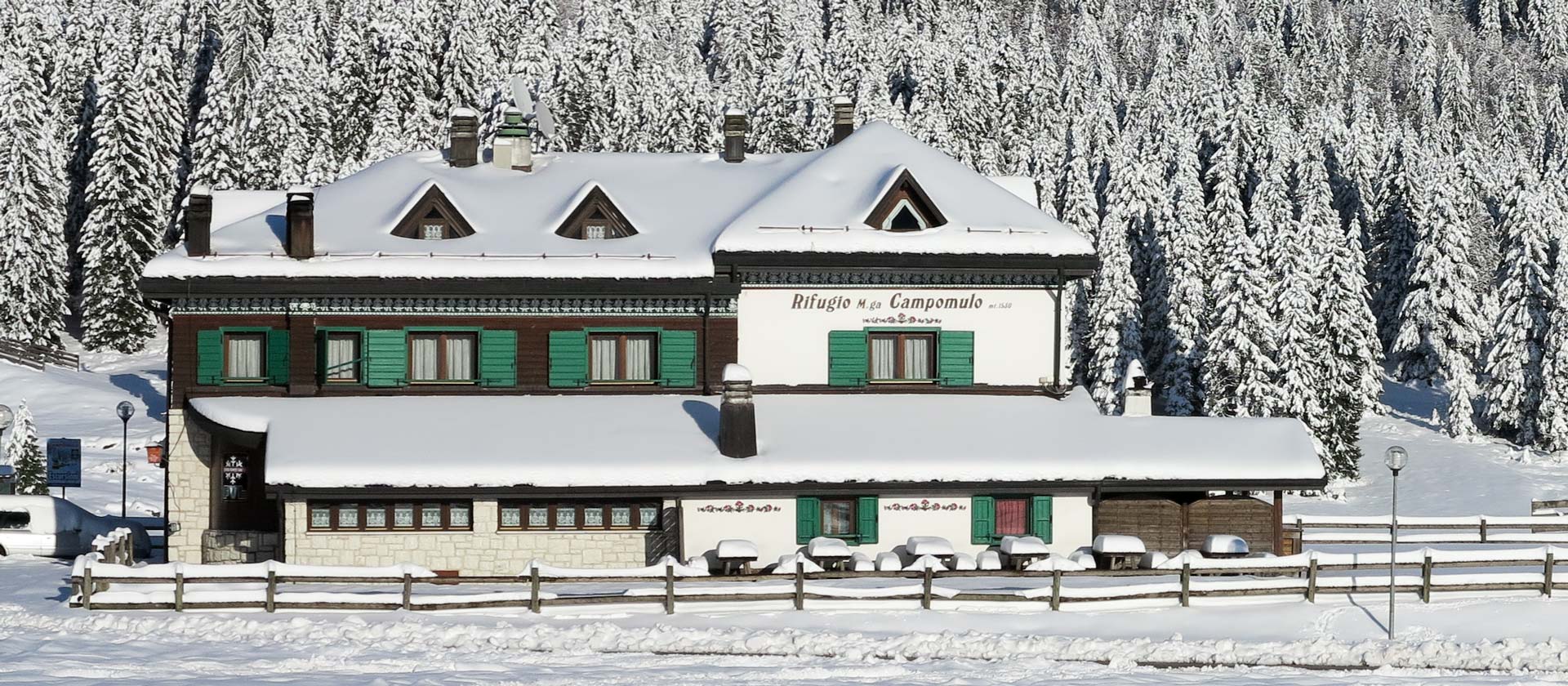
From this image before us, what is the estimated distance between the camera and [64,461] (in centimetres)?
4884

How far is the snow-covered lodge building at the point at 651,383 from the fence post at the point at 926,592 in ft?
17.0

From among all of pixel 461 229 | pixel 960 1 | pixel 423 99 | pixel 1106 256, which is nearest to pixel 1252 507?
pixel 461 229

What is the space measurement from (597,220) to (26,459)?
1710cm

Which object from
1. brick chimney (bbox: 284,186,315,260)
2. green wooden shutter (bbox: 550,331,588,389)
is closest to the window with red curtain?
green wooden shutter (bbox: 550,331,588,389)

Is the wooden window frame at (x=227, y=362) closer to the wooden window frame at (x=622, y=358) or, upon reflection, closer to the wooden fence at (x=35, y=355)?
the wooden window frame at (x=622, y=358)

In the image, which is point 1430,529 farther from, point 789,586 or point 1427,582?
point 789,586

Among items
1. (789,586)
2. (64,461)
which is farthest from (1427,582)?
(64,461)

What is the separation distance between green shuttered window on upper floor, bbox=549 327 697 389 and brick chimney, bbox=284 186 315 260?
17.0 ft

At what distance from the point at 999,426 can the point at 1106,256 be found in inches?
1682

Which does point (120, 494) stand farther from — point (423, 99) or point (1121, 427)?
point (423, 99)

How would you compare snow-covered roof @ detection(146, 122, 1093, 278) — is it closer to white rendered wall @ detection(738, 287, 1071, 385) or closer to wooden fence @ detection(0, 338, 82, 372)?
white rendered wall @ detection(738, 287, 1071, 385)

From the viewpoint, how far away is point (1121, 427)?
4028cm

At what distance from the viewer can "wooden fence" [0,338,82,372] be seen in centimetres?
7569

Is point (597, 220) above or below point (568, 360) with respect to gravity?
above
